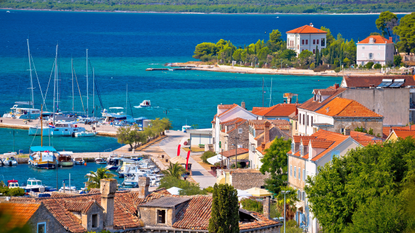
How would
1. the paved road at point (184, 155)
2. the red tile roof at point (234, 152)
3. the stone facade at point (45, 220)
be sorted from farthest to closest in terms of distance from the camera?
the red tile roof at point (234, 152) < the paved road at point (184, 155) < the stone facade at point (45, 220)

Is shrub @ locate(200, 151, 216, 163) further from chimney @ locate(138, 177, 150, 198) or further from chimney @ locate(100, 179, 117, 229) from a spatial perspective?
chimney @ locate(100, 179, 117, 229)

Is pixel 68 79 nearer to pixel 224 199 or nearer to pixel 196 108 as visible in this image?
pixel 196 108

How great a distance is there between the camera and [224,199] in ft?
68.7

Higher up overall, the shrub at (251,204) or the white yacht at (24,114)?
the shrub at (251,204)

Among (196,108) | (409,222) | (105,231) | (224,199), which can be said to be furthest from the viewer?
(196,108)

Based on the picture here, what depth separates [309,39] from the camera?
19375 centimetres

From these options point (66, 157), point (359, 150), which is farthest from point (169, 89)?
point (359, 150)

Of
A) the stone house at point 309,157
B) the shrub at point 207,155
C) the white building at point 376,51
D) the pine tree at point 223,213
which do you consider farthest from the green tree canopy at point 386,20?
the pine tree at point 223,213

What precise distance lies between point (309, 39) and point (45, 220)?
594 feet

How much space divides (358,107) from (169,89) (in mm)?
109406

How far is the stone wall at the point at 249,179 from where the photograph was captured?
1785 inches

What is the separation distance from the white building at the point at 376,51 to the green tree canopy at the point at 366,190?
126836mm

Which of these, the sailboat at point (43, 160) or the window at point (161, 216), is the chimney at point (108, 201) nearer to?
the window at point (161, 216)

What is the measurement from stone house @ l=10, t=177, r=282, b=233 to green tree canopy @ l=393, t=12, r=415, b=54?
468ft
